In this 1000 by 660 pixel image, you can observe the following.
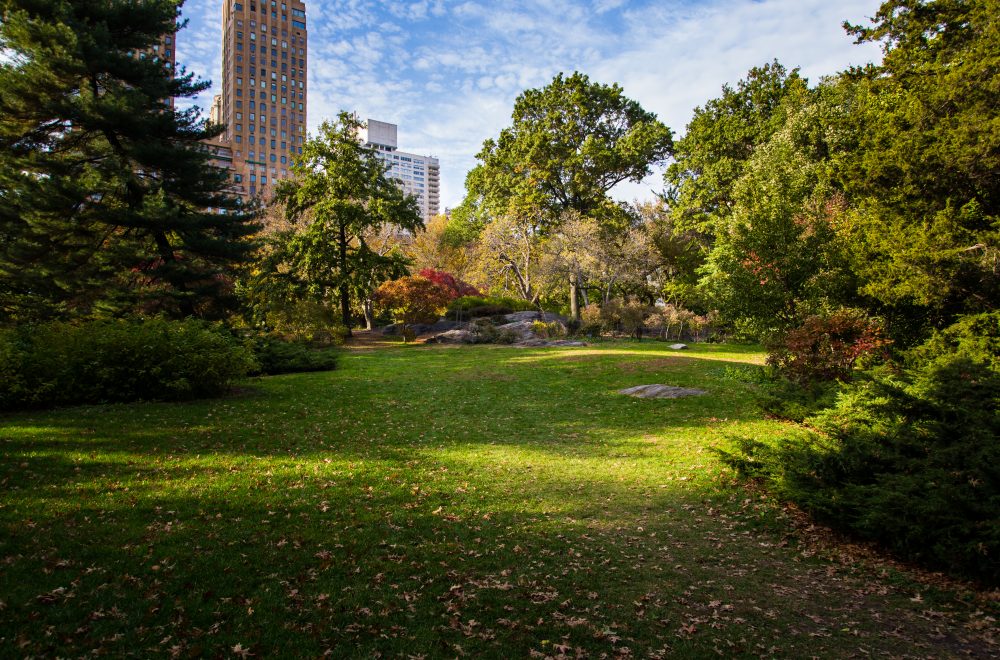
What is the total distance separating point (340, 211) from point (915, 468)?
26850mm

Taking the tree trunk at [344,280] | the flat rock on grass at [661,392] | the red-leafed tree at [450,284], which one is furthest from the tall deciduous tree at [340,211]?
the flat rock on grass at [661,392]

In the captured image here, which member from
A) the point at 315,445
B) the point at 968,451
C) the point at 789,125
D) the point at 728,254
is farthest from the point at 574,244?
the point at 968,451

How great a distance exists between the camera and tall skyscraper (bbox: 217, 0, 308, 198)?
119 metres

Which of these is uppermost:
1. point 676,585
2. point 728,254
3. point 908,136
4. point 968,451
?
point 908,136

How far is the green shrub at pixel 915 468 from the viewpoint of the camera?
4816 mm

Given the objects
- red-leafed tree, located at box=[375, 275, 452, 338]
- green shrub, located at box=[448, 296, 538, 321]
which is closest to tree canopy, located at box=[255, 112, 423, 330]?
red-leafed tree, located at box=[375, 275, 452, 338]

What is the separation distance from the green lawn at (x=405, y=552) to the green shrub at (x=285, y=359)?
7225mm

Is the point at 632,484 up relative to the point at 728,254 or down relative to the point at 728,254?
down

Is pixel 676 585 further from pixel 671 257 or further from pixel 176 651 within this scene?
pixel 671 257

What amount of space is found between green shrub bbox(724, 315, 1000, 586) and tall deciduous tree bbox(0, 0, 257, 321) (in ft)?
59.5

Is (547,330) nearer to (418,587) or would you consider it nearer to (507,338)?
(507,338)

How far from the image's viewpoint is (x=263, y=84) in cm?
12262

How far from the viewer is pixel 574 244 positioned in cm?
3388

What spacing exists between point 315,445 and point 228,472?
196 cm
